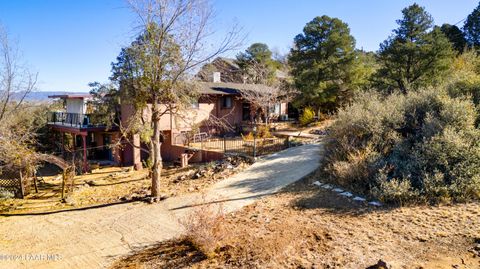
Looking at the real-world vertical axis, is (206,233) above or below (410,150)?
below

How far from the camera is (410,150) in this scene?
9.40m

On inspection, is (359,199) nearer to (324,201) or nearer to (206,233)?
(324,201)

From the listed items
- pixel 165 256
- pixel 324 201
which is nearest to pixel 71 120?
pixel 165 256

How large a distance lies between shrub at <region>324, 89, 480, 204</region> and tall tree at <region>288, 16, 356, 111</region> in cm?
1203

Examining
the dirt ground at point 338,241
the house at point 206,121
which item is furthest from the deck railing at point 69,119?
the dirt ground at point 338,241

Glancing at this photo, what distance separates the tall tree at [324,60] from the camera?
936 inches

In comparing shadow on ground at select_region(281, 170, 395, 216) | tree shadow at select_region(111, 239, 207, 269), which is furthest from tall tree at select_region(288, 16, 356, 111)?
tree shadow at select_region(111, 239, 207, 269)

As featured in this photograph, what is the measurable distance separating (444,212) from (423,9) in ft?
61.2

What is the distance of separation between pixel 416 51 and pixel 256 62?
16.1 m

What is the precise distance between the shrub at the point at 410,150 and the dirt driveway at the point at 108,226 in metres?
2.20

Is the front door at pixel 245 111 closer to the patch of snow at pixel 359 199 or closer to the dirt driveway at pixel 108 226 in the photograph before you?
the dirt driveway at pixel 108 226

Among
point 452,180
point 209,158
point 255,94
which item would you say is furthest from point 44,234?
point 255,94

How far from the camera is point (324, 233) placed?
21.1 ft

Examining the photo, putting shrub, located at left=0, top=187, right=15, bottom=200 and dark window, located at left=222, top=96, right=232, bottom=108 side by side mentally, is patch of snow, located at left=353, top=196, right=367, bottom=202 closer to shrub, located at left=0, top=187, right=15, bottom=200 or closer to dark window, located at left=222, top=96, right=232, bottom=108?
shrub, located at left=0, top=187, right=15, bottom=200
